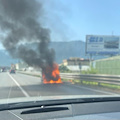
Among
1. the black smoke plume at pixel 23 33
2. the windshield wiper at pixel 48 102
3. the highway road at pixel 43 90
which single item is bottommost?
the highway road at pixel 43 90

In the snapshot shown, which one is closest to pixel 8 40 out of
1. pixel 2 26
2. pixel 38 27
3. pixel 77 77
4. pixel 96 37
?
pixel 2 26

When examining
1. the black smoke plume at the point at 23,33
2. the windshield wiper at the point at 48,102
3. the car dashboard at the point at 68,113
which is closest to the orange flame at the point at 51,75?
the black smoke plume at the point at 23,33

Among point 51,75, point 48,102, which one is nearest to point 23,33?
point 51,75

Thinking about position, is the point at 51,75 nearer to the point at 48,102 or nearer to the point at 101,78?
the point at 101,78

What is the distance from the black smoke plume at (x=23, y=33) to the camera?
1983 cm

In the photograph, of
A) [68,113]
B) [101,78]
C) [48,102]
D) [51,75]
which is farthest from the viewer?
[51,75]

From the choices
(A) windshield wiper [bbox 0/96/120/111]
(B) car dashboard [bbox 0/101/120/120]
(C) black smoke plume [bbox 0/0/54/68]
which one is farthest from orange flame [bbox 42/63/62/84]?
(B) car dashboard [bbox 0/101/120/120]

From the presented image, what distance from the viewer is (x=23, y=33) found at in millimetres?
20625

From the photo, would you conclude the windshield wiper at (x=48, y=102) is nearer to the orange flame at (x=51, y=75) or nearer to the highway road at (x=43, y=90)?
the highway road at (x=43, y=90)

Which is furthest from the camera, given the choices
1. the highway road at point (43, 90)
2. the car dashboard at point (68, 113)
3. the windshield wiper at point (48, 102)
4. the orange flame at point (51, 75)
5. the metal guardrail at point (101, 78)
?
the orange flame at point (51, 75)

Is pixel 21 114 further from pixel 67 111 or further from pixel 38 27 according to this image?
pixel 38 27

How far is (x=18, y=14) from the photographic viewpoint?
65.4 feet

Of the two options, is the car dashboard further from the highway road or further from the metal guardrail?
the metal guardrail

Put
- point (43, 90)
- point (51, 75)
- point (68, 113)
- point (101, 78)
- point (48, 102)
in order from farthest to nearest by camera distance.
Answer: point (51, 75)
point (101, 78)
point (43, 90)
point (48, 102)
point (68, 113)
